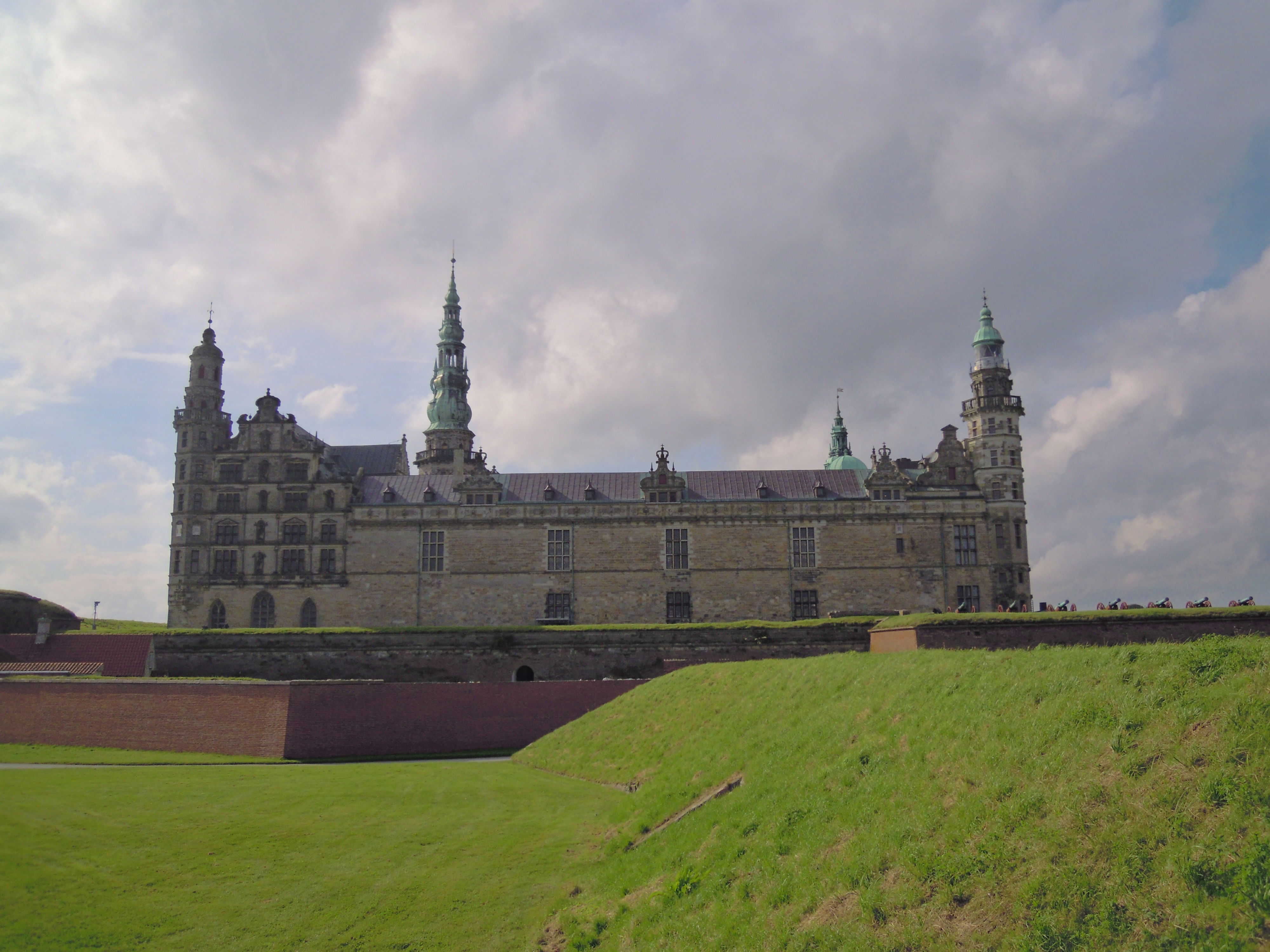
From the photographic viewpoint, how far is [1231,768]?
9922 mm

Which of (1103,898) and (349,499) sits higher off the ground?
(349,499)

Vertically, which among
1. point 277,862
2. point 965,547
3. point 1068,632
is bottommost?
point 277,862

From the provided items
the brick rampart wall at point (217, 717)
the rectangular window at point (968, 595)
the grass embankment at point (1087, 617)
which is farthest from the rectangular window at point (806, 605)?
the brick rampart wall at point (217, 717)

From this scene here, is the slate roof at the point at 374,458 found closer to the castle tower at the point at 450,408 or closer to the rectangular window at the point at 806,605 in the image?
the castle tower at the point at 450,408

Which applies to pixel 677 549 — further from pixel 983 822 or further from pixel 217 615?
pixel 983 822

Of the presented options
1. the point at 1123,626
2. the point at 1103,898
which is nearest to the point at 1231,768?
the point at 1103,898

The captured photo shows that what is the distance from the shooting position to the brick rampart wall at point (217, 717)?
109ft

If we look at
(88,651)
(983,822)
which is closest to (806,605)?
(88,651)

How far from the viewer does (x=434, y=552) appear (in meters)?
54.3

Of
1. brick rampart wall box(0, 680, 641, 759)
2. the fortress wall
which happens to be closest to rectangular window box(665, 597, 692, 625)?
the fortress wall

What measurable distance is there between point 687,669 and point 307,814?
51.1 ft

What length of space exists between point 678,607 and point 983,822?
41616mm

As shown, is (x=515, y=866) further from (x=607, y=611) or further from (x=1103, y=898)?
(x=607, y=611)

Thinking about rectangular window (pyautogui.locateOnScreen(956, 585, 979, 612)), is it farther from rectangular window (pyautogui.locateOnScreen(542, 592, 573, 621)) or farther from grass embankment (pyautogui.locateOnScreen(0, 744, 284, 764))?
grass embankment (pyautogui.locateOnScreen(0, 744, 284, 764))
